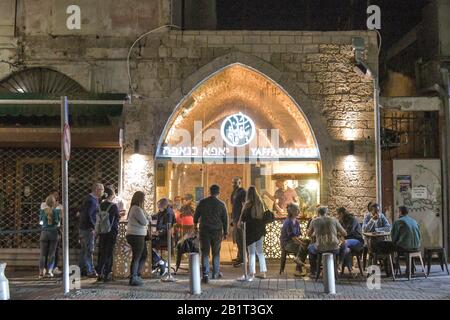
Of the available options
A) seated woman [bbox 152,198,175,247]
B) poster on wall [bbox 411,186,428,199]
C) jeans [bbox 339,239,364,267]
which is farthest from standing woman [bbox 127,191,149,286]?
poster on wall [bbox 411,186,428,199]

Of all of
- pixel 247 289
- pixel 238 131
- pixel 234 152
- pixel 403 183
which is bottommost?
pixel 247 289

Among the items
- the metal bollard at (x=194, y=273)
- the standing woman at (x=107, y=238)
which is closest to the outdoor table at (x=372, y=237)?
the metal bollard at (x=194, y=273)

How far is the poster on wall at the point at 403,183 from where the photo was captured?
47.0 ft

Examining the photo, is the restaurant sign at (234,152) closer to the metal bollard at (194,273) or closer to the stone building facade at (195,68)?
the stone building facade at (195,68)

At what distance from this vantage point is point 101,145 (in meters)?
13.5

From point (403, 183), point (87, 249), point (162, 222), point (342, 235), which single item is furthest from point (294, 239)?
point (87, 249)

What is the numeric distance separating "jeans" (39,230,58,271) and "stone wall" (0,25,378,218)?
2917 millimetres

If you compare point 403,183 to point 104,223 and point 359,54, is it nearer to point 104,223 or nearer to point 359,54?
point 359,54

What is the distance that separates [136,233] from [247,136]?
14.3ft

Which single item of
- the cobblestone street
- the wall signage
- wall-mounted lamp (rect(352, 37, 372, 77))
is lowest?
the cobblestone street

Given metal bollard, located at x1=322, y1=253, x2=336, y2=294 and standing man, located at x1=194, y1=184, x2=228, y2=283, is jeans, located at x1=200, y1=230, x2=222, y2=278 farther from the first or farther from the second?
metal bollard, located at x1=322, y1=253, x2=336, y2=294

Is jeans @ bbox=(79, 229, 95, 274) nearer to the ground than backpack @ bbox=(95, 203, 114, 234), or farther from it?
nearer to the ground

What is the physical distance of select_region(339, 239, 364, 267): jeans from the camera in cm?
1157

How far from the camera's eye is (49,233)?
1199cm
